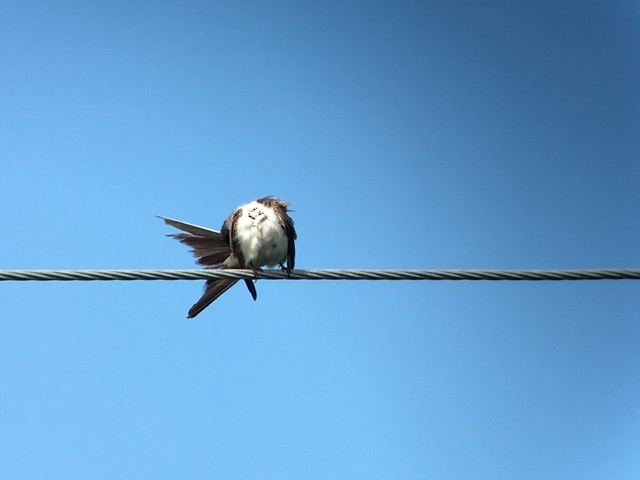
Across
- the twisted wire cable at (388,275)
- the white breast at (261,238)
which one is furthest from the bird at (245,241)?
the twisted wire cable at (388,275)

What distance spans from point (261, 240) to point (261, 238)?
0.05 ft

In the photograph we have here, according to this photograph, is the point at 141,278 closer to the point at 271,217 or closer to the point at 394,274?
the point at 394,274

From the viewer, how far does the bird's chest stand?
668cm

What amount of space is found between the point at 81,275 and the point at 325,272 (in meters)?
1.25

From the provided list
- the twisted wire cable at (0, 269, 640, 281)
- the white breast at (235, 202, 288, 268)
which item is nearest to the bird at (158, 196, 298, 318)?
the white breast at (235, 202, 288, 268)

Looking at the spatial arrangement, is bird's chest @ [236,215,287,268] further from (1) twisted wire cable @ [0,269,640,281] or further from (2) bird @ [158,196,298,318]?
(1) twisted wire cable @ [0,269,640,281]

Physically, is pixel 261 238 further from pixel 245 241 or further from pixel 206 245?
pixel 206 245

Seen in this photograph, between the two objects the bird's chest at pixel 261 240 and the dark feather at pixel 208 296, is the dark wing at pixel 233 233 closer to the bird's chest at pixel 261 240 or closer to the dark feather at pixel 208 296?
the bird's chest at pixel 261 240

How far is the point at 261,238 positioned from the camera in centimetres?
666

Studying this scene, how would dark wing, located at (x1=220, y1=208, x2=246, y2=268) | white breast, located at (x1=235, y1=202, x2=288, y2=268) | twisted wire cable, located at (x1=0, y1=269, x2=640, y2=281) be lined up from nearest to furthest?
twisted wire cable, located at (x1=0, y1=269, x2=640, y2=281) < white breast, located at (x1=235, y1=202, x2=288, y2=268) < dark wing, located at (x1=220, y1=208, x2=246, y2=268)

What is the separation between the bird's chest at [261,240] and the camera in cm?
668

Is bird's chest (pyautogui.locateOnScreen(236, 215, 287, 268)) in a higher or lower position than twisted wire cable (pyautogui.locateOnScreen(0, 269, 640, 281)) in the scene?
higher

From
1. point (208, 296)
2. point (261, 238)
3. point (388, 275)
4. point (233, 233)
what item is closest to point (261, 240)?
point (261, 238)

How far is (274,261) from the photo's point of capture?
6797 millimetres
